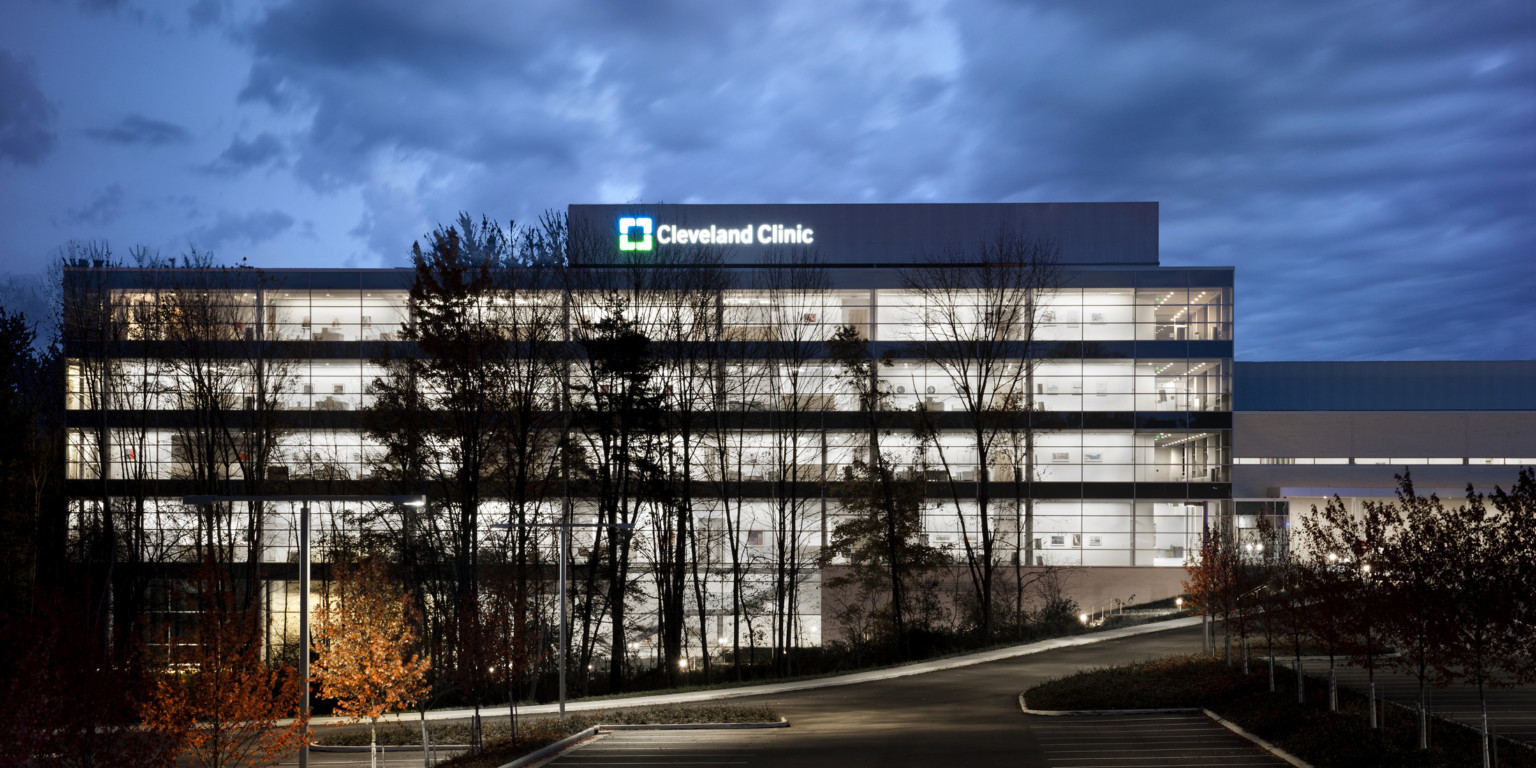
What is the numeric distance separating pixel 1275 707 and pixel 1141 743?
3748 mm

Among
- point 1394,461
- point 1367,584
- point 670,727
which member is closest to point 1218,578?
point 1367,584

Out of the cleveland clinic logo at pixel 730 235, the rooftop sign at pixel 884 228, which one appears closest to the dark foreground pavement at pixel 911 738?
the rooftop sign at pixel 884 228

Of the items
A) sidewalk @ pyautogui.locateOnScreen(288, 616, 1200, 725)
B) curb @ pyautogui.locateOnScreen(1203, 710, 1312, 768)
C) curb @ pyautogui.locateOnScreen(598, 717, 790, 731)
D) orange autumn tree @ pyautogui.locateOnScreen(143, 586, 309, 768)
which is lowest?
sidewalk @ pyautogui.locateOnScreen(288, 616, 1200, 725)

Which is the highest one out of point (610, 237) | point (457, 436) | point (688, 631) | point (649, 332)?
point (610, 237)

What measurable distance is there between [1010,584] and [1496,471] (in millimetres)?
31686

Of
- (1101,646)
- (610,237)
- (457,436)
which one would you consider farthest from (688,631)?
(610,237)

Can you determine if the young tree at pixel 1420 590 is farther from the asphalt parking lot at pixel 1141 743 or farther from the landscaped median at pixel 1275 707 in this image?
the asphalt parking lot at pixel 1141 743

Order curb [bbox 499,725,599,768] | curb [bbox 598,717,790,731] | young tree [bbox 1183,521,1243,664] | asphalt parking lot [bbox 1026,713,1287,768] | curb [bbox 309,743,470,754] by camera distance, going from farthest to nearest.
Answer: young tree [bbox 1183,521,1243,664] → curb [bbox 598,717,790,731] → curb [bbox 309,743,470,754] → curb [bbox 499,725,599,768] → asphalt parking lot [bbox 1026,713,1287,768]

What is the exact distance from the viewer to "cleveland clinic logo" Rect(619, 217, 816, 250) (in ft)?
203

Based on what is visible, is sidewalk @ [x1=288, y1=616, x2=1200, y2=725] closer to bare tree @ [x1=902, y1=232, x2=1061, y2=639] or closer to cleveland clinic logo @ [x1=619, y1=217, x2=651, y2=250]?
bare tree @ [x1=902, y1=232, x2=1061, y2=639]

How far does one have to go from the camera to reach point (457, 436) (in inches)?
1750

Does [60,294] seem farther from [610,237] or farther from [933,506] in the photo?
[933,506]

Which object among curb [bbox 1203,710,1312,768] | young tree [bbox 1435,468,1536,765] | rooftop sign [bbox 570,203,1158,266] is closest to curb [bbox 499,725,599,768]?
curb [bbox 1203,710,1312,768]

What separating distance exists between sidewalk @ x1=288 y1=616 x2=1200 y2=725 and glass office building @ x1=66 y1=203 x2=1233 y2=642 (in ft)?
31.5
